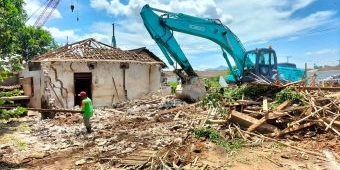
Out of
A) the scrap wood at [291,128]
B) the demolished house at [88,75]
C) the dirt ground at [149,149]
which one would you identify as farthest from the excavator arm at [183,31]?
the scrap wood at [291,128]

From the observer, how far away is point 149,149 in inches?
373

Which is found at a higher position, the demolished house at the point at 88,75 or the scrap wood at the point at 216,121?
the demolished house at the point at 88,75

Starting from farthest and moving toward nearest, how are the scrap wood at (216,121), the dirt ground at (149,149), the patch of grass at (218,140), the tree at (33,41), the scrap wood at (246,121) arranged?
the tree at (33,41)
the scrap wood at (216,121)
the scrap wood at (246,121)
the patch of grass at (218,140)
the dirt ground at (149,149)

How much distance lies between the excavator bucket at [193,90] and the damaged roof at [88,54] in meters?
4.78

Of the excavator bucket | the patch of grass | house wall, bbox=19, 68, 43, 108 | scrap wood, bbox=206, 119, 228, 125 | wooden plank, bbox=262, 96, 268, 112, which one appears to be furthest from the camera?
house wall, bbox=19, 68, 43, 108

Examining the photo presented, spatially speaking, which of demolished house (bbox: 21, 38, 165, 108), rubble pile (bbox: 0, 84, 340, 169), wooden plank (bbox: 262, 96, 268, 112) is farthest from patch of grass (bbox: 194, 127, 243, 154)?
demolished house (bbox: 21, 38, 165, 108)

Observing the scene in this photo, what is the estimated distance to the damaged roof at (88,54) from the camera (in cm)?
1888

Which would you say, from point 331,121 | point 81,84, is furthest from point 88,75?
point 331,121

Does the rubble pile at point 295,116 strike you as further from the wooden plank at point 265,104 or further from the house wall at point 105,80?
the house wall at point 105,80

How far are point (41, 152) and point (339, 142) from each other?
25.8 feet

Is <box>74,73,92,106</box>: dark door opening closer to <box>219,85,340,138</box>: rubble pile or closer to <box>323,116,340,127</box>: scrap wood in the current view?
<box>219,85,340,138</box>: rubble pile

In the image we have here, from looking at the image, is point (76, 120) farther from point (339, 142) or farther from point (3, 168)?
point (339, 142)

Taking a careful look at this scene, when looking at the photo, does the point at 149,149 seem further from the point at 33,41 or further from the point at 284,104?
the point at 33,41

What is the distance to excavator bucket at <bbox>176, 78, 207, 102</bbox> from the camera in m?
17.4
